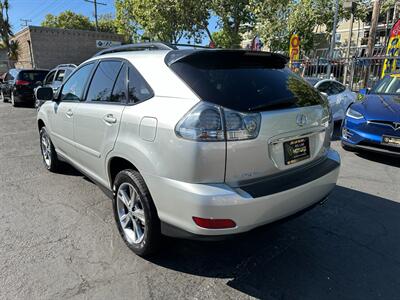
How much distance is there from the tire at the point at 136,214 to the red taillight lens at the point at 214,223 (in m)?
0.49

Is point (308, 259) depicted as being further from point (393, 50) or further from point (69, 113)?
point (393, 50)

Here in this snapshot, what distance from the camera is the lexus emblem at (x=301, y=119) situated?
243 cm

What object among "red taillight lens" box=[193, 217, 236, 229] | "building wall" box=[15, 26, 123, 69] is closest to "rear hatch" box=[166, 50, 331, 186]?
"red taillight lens" box=[193, 217, 236, 229]

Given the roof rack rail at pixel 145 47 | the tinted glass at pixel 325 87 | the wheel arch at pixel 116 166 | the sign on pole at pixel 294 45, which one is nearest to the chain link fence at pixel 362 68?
the sign on pole at pixel 294 45

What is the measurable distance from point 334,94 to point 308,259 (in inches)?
257

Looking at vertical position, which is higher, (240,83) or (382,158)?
(240,83)

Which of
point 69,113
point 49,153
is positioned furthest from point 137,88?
point 49,153

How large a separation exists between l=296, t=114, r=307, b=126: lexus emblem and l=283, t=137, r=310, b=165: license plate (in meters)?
0.13

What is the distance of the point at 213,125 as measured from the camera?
207cm

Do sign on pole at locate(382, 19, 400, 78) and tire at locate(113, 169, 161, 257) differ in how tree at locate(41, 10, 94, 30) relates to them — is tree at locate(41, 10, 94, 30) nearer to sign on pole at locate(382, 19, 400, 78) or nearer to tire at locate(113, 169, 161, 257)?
sign on pole at locate(382, 19, 400, 78)

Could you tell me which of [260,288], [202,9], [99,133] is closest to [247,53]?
[99,133]

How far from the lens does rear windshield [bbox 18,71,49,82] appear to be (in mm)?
13695

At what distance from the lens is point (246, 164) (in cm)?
215

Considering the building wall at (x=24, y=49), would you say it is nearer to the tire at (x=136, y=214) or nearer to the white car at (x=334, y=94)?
the white car at (x=334, y=94)
